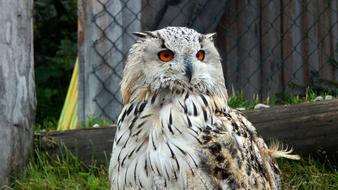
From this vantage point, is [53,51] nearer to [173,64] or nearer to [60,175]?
[60,175]

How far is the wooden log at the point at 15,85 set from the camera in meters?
5.52

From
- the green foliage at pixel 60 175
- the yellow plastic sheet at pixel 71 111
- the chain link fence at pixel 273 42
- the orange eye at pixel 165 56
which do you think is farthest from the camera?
the chain link fence at pixel 273 42

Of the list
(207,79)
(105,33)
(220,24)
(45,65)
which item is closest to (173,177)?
(207,79)

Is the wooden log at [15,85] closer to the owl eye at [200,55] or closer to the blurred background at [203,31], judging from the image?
the blurred background at [203,31]

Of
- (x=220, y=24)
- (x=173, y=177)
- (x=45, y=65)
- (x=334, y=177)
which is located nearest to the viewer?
(x=173, y=177)

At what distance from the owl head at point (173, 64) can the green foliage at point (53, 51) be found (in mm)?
4784

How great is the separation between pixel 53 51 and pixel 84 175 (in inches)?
202

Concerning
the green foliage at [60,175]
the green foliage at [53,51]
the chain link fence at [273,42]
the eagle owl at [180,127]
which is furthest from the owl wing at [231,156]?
the green foliage at [53,51]

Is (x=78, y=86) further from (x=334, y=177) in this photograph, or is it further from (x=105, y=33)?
(x=334, y=177)

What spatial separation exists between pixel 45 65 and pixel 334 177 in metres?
5.29

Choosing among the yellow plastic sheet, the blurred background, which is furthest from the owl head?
the yellow plastic sheet

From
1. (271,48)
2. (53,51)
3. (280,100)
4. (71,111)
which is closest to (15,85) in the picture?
(71,111)

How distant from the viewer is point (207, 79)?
4.36 meters

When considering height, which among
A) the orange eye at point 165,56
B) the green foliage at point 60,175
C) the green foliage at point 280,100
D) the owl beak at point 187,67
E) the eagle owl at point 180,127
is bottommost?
the green foliage at point 60,175
